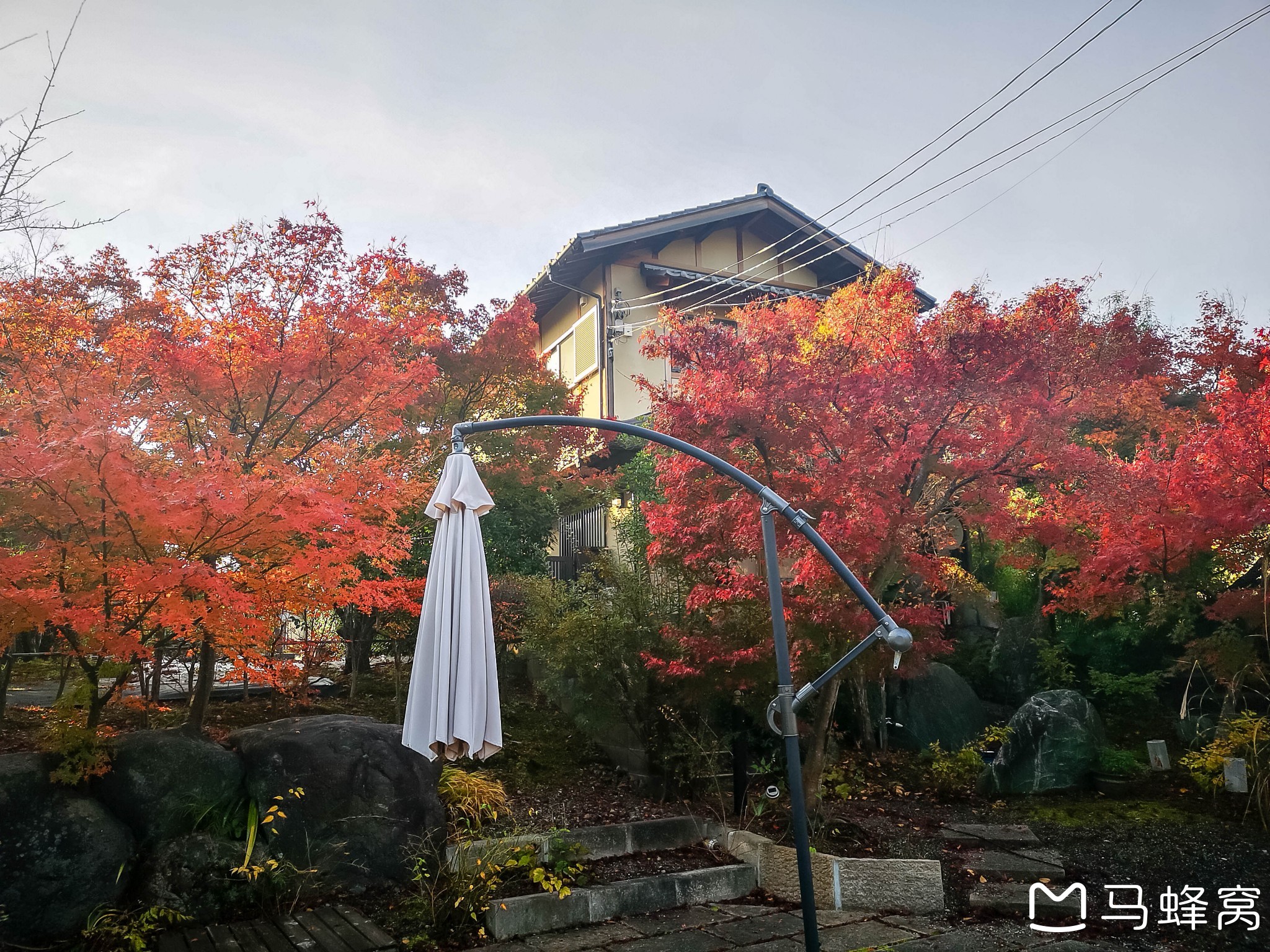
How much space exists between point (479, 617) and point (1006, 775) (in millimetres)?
7832

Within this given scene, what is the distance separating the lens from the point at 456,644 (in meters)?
5.61

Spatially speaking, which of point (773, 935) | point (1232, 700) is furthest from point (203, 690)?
point (1232, 700)

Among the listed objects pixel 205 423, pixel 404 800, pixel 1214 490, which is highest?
pixel 205 423

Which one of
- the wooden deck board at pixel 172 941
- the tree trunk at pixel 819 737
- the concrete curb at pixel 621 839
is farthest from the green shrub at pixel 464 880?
the tree trunk at pixel 819 737

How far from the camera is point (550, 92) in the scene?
915cm

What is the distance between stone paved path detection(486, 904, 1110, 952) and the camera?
6191 millimetres

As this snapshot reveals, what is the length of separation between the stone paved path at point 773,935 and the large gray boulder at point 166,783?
2.80 m

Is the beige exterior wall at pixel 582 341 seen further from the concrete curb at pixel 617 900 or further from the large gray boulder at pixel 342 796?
the concrete curb at pixel 617 900

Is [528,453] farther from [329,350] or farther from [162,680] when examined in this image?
[162,680]

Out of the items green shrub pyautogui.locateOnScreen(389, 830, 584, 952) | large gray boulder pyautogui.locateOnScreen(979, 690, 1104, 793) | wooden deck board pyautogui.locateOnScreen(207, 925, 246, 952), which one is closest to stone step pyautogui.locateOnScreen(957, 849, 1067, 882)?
large gray boulder pyautogui.locateOnScreen(979, 690, 1104, 793)

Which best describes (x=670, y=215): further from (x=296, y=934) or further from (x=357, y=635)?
(x=296, y=934)

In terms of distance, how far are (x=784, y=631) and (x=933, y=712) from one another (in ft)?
25.9

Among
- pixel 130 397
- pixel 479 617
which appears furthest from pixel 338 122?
pixel 479 617

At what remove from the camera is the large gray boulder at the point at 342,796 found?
23.1 ft
